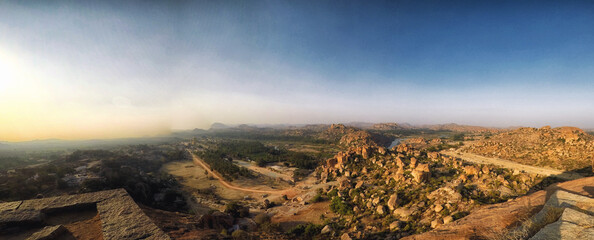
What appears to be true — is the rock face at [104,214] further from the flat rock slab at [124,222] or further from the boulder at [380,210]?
the boulder at [380,210]

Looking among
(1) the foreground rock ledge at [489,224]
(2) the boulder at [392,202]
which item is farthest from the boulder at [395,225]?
(1) the foreground rock ledge at [489,224]

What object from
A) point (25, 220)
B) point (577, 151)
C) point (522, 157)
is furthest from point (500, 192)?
point (522, 157)

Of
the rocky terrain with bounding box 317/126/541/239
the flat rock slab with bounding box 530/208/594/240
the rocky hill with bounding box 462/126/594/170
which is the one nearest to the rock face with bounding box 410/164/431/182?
the rocky terrain with bounding box 317/126/541/239

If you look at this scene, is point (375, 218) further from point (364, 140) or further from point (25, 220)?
point (364, 140)

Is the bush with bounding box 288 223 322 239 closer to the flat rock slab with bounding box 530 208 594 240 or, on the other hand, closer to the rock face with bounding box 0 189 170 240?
the rock face with bounding box 0 189 170 240

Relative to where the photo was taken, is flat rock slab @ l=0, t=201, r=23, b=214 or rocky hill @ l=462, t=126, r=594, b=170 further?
rocky hill @ l=462, t=126, r=594, b=170

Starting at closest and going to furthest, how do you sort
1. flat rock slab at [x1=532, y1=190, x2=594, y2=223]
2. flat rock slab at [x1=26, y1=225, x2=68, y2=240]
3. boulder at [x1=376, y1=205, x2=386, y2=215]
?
flat rock slab at [x1=26, y1=225, x2=68, y2=240]
flat rock slab at [x1=532, y1=190, x2=594, y2=223]
boulder at [x1=376, y1=205, x2=386, y2=215]

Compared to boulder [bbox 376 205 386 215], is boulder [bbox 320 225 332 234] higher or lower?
lower
